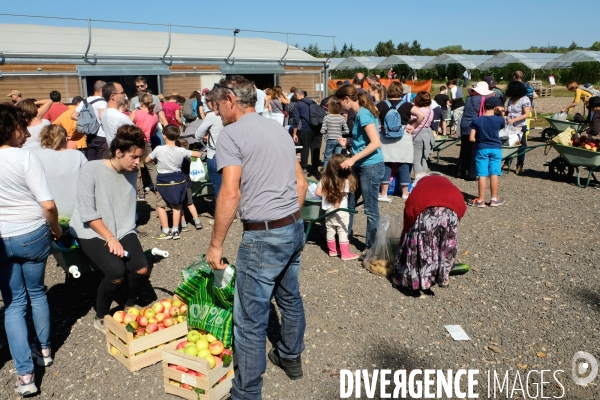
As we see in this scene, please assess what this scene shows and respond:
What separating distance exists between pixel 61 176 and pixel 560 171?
890cm

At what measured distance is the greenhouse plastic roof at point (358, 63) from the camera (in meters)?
51.3

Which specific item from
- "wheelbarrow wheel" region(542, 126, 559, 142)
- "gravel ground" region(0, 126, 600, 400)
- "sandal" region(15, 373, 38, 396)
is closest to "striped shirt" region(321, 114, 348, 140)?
"gravel ground" region(0, 126, 600, 400)

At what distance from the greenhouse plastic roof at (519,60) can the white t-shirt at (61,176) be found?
47.9 metres

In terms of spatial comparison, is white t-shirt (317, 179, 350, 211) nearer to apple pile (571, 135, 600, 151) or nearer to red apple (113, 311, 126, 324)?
red apple (113, 311, 126, 324)

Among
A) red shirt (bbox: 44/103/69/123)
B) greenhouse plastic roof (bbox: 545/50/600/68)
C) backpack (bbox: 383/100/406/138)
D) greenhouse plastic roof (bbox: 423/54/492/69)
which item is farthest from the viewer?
greenhouse plastic roof (bbox: 423/54/492/69)

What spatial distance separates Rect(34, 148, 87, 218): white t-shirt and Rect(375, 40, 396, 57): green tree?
9516cm

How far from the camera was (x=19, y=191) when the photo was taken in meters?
3.51

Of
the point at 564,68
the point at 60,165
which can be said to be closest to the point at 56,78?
the point at 60,165

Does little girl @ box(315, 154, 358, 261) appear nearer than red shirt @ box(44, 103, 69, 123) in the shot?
Yes

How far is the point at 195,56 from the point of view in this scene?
1703 centimetres

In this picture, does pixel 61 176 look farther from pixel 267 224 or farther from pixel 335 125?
pixel 335 125

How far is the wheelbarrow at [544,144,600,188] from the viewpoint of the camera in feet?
29.9

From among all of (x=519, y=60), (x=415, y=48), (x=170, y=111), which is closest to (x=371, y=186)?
(x=170, y=111)

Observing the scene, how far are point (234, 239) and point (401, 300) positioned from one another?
2714 mm
